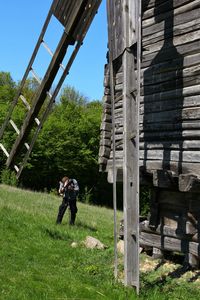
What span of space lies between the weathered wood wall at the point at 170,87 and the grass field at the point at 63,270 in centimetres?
181

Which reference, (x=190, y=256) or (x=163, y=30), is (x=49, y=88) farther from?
(x=190, y=256)

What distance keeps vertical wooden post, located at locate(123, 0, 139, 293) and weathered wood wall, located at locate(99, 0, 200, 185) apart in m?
0.64

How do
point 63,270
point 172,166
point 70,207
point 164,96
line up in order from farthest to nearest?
point 70,207 < point 164,96 < point 172,166 < point 63,270

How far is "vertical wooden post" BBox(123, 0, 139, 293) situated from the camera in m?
6.86

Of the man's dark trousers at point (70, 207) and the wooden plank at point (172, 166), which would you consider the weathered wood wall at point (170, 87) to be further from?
the man's dark trousers at point (70, 207)

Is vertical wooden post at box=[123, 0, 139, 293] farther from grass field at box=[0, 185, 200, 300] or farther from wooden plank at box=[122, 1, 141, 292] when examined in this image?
grass field at box=[0, 185, 200, 300]

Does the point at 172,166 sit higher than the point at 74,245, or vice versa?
the point at 172,166

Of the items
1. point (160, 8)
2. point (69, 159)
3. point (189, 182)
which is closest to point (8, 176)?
point (160, 8)

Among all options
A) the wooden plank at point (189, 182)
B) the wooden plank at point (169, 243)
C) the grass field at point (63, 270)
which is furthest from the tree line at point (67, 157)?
the wooden plank at point (189, 182)

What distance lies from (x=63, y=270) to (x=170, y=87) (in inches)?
153

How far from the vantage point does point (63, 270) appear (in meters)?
8.21

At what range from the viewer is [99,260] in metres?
9.32

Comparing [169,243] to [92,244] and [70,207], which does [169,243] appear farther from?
[70,207]

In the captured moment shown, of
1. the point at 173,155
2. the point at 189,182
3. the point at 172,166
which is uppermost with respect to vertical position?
the point at 173,155
